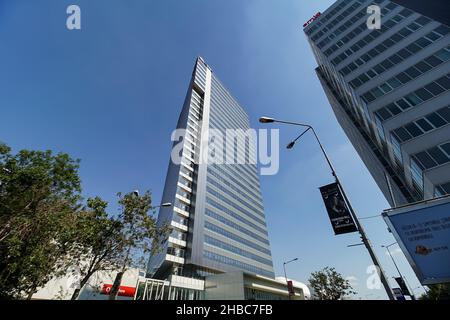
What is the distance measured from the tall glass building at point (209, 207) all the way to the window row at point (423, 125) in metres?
35.3

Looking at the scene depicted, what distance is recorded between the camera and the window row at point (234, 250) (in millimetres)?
47219

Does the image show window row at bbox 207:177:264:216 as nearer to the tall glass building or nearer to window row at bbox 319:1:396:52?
the tall glass building

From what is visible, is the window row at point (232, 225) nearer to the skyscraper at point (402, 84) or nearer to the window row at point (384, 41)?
the skyscraper at point (402, 84)

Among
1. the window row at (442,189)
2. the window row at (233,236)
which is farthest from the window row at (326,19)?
the window row at (233,236)

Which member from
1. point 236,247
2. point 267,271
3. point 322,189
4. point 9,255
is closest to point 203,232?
point 236,247

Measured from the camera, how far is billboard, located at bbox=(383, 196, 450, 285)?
4359mm

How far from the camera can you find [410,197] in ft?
103

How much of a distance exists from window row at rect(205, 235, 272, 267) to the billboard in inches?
1785

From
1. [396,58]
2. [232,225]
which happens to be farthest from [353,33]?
[232,225]

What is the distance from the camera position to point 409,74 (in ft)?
75.8
